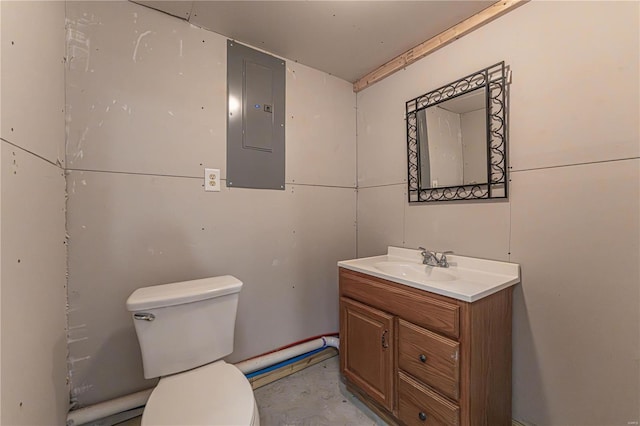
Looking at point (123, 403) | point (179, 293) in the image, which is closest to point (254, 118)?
point (179, 293)

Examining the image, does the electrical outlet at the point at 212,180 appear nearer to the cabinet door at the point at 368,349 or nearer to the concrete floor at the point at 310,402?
the cabinet door at the point at 368,349

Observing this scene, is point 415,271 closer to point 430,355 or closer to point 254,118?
point 430,355

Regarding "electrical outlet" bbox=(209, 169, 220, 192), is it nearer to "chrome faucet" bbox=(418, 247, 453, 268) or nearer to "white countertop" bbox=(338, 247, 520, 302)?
"white countertop" bbox=(338, 247, 520, 302)

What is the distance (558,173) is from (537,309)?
26.1 inches

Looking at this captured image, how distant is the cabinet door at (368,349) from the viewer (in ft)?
4.47

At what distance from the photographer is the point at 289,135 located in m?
1.90

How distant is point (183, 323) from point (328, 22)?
1.82 meters

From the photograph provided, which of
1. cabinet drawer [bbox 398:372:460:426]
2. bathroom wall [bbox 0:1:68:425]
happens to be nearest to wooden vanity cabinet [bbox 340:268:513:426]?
cabinet drawer [bbox 398:372:460:426]

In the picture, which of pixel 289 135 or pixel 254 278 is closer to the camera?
pixel 254 278

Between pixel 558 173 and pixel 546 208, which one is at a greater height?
pixel 558 173

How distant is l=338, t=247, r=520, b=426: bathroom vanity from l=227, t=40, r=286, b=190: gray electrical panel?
90 cm

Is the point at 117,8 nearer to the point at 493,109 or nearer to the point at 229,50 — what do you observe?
the point at 229,50

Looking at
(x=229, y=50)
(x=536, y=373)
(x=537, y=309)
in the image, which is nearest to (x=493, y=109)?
(x=537, y=309)

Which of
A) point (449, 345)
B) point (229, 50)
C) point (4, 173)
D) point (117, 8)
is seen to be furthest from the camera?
point (229, 50)
